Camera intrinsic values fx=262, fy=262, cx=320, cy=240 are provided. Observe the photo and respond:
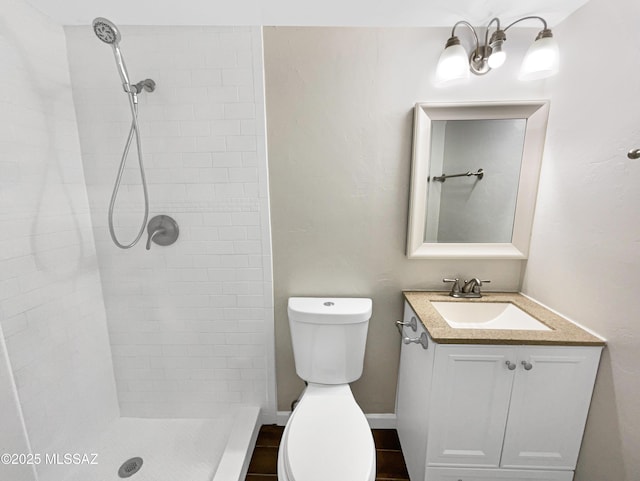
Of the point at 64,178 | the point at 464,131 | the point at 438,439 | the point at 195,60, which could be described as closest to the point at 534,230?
the point at 464,131

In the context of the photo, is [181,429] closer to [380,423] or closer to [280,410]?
[280,410]

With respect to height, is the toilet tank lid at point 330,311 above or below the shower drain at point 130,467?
above

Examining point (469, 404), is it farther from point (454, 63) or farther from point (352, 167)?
point (454, 63)

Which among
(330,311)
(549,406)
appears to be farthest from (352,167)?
(549,406)

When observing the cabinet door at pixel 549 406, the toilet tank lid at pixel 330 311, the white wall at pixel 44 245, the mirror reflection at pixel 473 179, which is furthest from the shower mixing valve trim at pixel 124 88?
the cabinet door at pixel 549 406

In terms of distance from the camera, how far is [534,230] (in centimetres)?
132

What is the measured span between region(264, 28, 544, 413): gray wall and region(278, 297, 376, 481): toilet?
18 cm

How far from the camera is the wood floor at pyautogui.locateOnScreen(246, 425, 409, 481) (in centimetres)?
129

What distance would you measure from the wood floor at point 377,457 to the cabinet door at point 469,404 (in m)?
0.34

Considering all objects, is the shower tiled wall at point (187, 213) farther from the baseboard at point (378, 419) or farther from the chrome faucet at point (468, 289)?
the chrome faucet at point (468, 289)

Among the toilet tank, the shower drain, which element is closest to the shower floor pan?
the shower drain

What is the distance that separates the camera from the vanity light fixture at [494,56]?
106 cm

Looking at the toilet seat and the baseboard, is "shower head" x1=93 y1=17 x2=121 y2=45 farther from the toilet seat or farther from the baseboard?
the baseboard

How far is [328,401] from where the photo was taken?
118 cm
